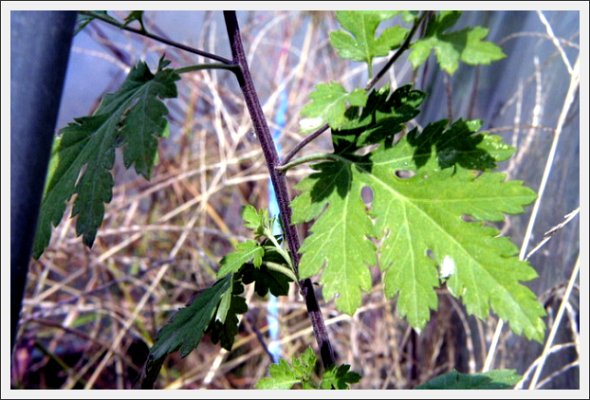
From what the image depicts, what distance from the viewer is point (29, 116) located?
35cm

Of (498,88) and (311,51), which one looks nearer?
(498,88)

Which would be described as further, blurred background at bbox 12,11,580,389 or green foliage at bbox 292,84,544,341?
blurred background at bbox 12,11,580,389

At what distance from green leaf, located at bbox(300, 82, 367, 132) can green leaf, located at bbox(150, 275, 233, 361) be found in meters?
0.19

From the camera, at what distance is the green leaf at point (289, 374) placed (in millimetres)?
618

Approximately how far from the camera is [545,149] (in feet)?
4.09

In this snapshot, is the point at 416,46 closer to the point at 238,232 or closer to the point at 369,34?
the point at 369,34

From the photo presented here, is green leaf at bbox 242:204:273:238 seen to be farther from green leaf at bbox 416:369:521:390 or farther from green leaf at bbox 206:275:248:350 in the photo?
green leaf at bbox 416:369:521:390

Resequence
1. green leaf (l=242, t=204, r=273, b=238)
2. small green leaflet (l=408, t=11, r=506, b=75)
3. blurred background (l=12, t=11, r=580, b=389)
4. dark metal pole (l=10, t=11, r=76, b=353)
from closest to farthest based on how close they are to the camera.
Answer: dark metal pole (l=10, t=11, r=76, b=353), small green leaflet (l=408, t=11, r=506, b=75), green leaf (l=242, t=204, r=273, b=238), blurred background (l=12, t=11, r=580, b=389)

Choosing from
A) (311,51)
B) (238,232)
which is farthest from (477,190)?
(311,51)

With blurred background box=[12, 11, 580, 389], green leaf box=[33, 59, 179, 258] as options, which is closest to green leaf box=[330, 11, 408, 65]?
green leaf box=[33, 59, 179, 258]

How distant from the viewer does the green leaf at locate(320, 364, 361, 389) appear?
1.95 ft

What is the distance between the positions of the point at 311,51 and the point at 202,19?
1.24ft

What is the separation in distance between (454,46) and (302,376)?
0.31 m

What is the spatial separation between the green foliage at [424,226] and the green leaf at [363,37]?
57 millimetres
